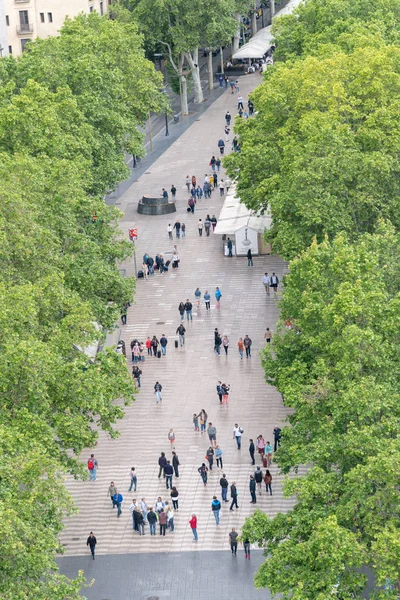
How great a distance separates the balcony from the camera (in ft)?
372

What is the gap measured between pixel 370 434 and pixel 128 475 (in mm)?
17957

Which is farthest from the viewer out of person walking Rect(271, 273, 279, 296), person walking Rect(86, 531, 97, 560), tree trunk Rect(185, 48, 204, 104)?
tree trunk Rect(185, 48, 204, 104)

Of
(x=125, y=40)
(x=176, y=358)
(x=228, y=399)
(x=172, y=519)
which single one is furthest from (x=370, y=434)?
→ (x=125, y=40)

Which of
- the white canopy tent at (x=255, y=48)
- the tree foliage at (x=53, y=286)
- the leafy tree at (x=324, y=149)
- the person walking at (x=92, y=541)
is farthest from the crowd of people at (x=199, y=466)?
the white canopy tent at (x=255, y=48)

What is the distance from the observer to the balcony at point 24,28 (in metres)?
113

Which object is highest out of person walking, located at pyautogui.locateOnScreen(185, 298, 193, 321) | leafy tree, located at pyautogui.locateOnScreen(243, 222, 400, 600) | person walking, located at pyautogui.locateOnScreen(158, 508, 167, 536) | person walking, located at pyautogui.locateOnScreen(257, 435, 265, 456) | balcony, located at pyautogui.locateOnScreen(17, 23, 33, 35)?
balcony, located at pyautogui.locateOnScreen(17, 23, 33, 35)

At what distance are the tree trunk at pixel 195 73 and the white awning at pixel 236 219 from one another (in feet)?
99.2

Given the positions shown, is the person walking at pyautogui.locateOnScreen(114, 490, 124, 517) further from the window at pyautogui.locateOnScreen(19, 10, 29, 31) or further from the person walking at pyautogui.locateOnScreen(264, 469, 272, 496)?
the window at pyautogui.locateOnScreen(19, 10, 29, 31)

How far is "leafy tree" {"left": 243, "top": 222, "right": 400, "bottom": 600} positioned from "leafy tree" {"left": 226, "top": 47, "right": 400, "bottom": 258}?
31.7ft

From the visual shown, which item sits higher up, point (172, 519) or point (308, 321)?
point (308, 321)

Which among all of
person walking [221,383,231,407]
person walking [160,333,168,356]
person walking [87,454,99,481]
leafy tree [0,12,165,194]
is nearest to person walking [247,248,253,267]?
leafy tree [0,12,165,194]

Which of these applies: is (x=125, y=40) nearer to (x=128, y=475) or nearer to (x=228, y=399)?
(x=228, y=399)

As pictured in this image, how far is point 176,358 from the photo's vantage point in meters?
68.2

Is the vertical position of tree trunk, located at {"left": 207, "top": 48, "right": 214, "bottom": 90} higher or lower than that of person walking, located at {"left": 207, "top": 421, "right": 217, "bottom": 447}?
higher
